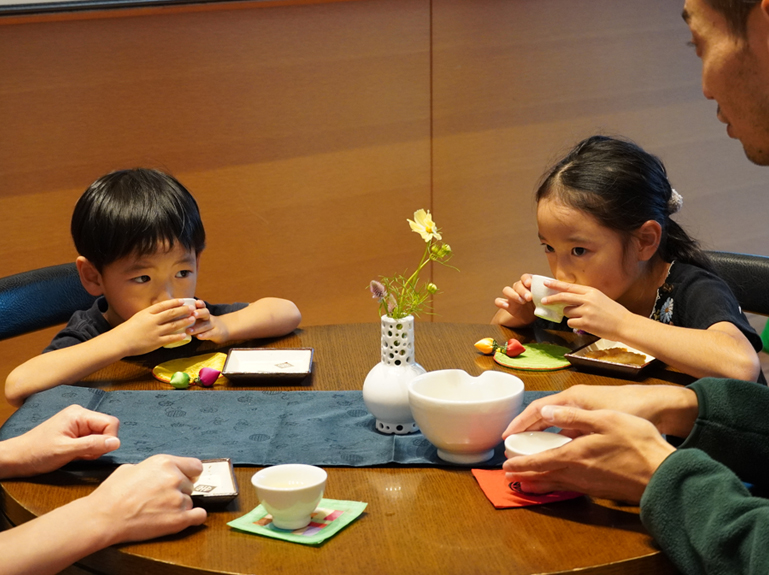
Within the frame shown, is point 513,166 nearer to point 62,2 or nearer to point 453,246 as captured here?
point 453,246

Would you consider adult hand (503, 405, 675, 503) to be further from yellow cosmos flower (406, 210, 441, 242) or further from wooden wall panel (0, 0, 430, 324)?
wooden wall panel (0, 0, 430, 324)

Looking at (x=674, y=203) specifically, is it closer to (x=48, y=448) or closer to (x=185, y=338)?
(x=185, y=338)

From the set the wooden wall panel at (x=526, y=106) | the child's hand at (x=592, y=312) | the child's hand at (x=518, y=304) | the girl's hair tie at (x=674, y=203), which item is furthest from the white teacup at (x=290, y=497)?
the wooden wall panel at (x=526, y=106)

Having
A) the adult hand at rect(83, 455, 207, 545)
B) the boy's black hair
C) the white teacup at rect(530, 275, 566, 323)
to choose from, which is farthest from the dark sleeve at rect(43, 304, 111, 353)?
the white teacup at rect(530, 275, 566, 323)

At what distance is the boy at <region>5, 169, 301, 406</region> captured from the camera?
5.10 ft

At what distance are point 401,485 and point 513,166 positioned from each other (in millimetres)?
2556

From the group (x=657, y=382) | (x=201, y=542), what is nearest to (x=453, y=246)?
(x=657, y=382)

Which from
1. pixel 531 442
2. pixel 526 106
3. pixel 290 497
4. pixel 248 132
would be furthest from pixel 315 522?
pixel 526 106

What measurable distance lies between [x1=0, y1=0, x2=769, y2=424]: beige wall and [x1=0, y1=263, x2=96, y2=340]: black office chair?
761 millimetres

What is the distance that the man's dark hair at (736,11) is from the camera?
3.49 ft

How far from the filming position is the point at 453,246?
11.2 feet

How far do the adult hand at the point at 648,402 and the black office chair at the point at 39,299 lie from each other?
50.4 inches

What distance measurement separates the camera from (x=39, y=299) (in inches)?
75.3

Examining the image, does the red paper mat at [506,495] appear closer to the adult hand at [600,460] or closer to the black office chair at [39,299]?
the adult hand at [600,460]
